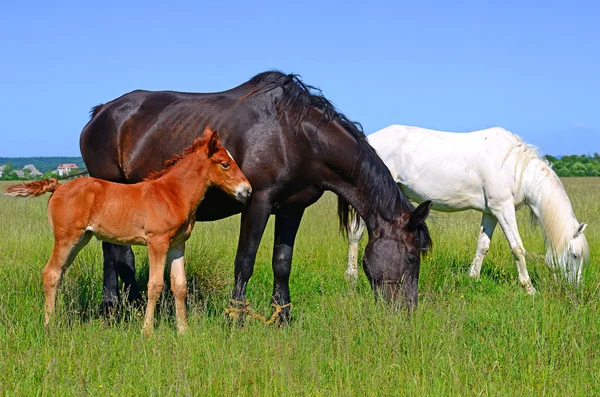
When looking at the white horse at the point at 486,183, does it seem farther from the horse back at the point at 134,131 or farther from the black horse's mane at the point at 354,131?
the horse back at the point at 134,131

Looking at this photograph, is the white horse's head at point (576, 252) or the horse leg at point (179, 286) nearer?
the horse leg at point (179, 286)

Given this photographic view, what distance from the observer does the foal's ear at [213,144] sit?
5.27 m

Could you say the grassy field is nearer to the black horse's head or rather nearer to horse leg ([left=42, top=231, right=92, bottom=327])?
horse leg ([left=42, top=231, right=92, bottom=327])

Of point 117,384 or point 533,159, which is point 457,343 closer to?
point 117,384

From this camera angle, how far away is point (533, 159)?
8.51 meters

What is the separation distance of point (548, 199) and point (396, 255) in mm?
3312

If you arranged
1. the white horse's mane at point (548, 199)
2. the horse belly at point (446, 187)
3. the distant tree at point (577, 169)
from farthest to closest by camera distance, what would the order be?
the distant tree at point (577, 169)
the horse belly at point (446, 187)
the white horse's mane at point (548, 199)

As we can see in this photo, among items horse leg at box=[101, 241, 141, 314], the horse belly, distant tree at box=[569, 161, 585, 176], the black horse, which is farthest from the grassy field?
distant tree at box=[569, 161, 585, 176]

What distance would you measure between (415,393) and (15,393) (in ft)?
7.98

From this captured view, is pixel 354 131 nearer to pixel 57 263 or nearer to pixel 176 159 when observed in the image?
pixel 176 159

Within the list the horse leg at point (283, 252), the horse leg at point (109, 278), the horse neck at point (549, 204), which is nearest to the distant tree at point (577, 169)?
the horse neck at point (549, 204)

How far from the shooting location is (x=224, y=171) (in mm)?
5297

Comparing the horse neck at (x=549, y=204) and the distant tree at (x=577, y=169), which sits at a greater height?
the distant tree at (x=577, y=169)

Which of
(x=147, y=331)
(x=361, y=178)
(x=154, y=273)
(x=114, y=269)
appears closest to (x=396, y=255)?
(x=361, y=178)
